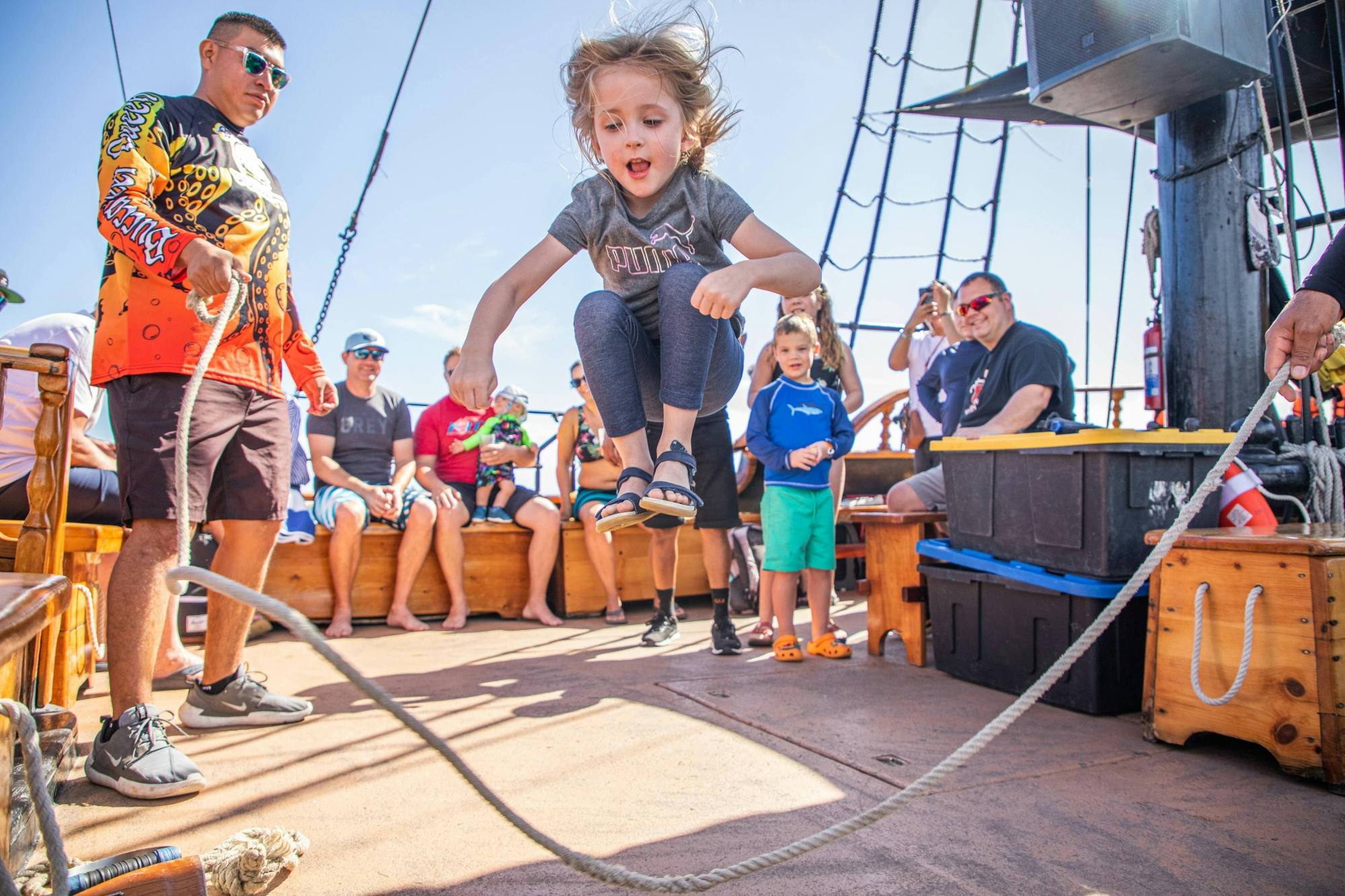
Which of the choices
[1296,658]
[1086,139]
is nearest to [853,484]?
[1296,658]

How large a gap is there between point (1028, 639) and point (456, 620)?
9.12ft

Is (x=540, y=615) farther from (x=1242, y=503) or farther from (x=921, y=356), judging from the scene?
(x=1242, y=503)

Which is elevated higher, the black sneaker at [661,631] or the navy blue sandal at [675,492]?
the navy blue sandal at [675,492]

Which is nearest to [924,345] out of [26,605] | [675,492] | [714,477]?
[714,477]

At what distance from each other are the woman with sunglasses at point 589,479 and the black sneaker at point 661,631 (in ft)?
2.27

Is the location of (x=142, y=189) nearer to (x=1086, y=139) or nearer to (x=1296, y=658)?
(x=1296, y=658)

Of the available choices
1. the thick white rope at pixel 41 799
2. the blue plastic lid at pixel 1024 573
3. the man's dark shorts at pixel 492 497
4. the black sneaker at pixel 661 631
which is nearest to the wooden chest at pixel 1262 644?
the blue plastic lid at pixel 1024 573

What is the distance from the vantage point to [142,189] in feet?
6.22

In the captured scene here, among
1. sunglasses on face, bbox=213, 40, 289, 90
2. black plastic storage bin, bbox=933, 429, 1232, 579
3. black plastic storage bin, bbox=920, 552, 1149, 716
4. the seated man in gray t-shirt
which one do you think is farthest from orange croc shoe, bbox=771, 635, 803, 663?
sunglasses on face, bbox=213, 40, 289, 90

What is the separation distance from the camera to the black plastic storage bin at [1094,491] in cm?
247

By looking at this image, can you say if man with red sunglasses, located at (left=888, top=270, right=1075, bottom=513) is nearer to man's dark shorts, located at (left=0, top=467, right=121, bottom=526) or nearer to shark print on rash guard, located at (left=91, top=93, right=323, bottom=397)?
shark print on rash guard, located at (left=91, top=93, right=323, bottom=397)

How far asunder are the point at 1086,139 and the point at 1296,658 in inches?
269

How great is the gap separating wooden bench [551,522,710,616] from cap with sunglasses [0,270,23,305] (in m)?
2.64

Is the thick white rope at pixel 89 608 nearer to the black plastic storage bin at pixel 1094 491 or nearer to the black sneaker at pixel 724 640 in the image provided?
the black sneaker at pixel 724 640
